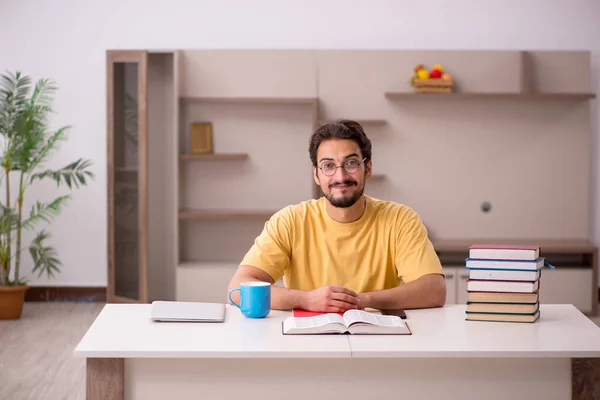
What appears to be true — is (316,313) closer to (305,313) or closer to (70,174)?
(305,313)

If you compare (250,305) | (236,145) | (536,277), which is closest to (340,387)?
(250,305)

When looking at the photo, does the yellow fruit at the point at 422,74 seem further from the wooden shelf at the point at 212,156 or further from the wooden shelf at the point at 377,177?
the wooden shelf at the point at 212,156

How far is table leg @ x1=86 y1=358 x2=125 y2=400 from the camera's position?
6.43 feet

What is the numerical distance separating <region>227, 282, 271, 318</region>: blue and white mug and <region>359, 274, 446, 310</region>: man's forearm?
31 centimetres

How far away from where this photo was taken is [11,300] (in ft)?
17.2

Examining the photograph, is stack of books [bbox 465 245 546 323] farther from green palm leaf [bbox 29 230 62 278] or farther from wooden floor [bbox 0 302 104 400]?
green palm leaf [bbox 29 230 62 278]

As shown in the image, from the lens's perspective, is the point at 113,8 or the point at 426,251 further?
the point at 113,8

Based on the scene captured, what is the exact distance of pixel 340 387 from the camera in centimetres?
199

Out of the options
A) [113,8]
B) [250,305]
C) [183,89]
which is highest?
[113,8]

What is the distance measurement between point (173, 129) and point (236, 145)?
0.46 metres

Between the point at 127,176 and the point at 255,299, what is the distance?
3391 millimetres

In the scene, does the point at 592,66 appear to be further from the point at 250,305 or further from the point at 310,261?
the point at 250,305

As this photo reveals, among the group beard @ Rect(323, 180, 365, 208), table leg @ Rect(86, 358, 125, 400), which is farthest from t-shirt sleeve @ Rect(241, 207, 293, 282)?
table leg @ Rect(86, 358, 125, 400)

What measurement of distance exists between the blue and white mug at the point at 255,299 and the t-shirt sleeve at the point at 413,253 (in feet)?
1.88
